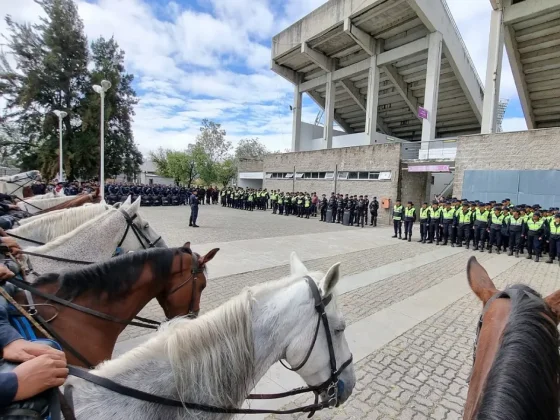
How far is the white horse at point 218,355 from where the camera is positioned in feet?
3.98

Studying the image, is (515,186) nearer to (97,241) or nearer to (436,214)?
(436,214)

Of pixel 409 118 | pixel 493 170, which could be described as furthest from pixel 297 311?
pixel 409 118

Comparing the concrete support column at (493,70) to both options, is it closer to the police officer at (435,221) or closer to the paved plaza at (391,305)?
the police officer at (435,221)

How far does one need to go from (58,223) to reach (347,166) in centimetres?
2143

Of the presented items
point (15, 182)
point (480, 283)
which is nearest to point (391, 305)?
point (480, 283)

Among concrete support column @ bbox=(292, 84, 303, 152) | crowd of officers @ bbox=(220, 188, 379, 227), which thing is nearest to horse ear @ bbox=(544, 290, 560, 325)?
crowd of officers @ bbox=(220, 188, 379, 227)

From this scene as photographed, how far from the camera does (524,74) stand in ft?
75.5

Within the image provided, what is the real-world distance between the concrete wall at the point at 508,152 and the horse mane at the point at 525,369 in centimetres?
1679

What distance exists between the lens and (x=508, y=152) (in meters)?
14.9

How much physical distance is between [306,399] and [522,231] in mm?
11994

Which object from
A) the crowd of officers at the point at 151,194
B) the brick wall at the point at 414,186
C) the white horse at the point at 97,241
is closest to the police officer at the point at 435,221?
the brick wall at the point at 414,186

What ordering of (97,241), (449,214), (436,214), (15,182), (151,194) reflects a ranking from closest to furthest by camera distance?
(97,241) → (15,182) → (449,214) → (436,214) → (151,194)

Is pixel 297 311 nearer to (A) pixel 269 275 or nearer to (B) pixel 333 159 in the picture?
(A) pixel 269 275

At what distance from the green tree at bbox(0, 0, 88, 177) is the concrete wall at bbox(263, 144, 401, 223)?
21.4 meters
